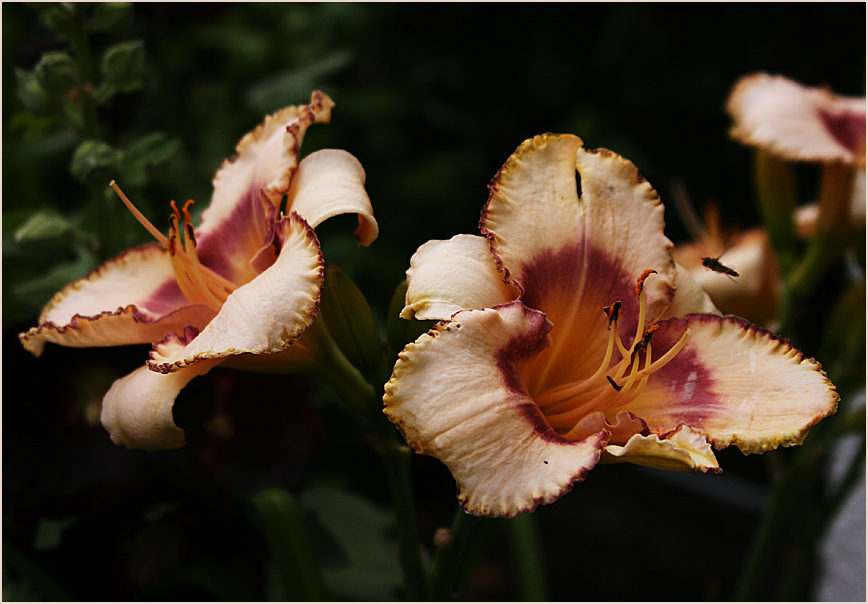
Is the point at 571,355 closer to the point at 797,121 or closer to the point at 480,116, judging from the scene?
the point at 797,121

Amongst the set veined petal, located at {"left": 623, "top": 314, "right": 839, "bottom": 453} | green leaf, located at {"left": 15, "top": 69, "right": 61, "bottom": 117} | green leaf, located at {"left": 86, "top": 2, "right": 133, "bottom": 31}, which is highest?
green leaf, located at {"left": 86, "top": 2, "right": 133, "bottom": 31}

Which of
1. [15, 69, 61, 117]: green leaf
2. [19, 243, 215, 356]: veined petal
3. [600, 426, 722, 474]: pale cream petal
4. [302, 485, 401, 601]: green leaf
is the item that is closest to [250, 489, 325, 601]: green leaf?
[302, 485, 401, 601]: green leaf

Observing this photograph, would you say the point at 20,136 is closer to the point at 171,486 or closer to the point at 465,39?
the point at 171,486

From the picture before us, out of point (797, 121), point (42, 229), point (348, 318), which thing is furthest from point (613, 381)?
point (42, 229)

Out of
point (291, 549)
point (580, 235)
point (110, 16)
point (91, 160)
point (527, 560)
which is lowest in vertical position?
point (527, 560)

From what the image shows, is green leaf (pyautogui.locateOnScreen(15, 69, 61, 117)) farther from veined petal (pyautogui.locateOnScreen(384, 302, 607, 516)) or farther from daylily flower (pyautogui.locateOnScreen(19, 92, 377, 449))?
veined petal (pyautogui.locateOnScreen(384, 302, 607, 516))

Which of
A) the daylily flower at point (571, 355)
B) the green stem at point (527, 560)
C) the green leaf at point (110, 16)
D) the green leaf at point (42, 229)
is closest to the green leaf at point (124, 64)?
the green leaf at point (110, 16)

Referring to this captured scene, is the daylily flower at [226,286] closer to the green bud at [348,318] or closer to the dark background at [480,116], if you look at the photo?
the green bud at [348,318]
